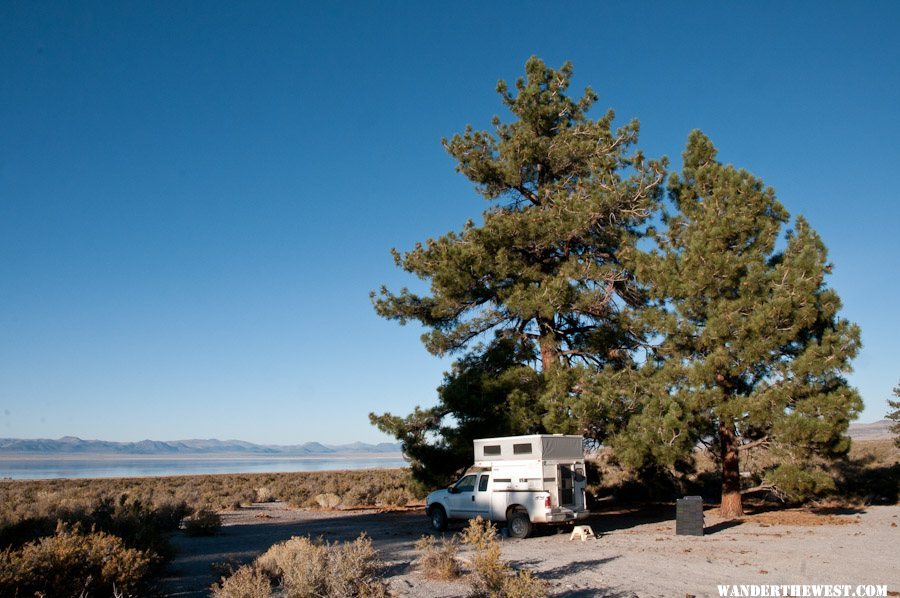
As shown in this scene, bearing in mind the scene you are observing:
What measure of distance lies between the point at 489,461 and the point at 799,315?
28.8 ft

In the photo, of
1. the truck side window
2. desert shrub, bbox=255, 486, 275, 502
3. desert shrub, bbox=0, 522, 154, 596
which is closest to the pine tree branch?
the truck side window

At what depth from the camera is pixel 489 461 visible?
17172mm

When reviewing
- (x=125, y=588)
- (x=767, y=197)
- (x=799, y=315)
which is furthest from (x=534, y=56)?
(x=125, y=588)

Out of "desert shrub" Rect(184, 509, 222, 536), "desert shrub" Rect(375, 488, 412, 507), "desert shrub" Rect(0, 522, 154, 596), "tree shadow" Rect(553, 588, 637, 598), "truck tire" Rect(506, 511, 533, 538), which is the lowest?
"desert shrub" Rect(375, 488, 412, 507)

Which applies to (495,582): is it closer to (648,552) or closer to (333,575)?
(333,575)

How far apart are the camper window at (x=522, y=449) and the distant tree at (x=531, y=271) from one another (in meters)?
2.41

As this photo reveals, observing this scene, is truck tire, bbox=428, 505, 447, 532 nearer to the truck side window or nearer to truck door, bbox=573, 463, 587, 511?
the truck side window

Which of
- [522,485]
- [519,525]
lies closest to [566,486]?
[522,485]

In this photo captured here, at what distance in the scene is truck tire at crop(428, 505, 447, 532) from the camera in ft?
58.3

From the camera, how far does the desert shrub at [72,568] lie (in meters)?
7.92

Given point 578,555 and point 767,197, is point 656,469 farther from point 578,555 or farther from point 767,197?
point 578,555

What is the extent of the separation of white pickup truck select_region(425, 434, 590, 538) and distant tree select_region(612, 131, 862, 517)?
176 centimetres

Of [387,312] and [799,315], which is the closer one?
[799,315]

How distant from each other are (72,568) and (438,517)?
10.7 metres
